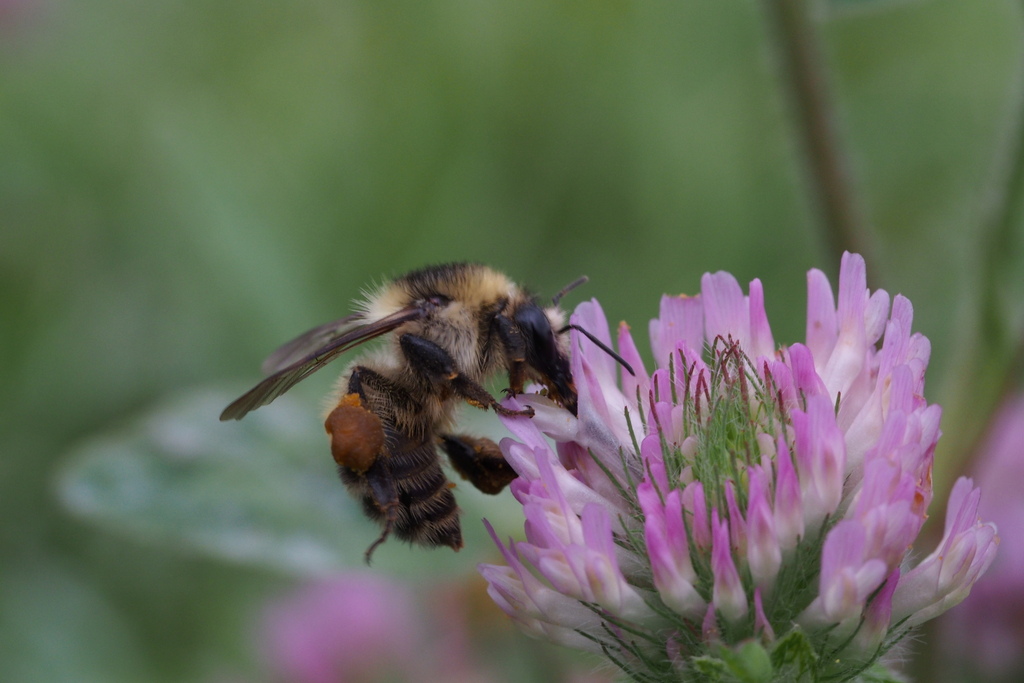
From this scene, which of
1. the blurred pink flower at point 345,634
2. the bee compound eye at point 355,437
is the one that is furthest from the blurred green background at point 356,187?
the bee compound eye at point 355,437

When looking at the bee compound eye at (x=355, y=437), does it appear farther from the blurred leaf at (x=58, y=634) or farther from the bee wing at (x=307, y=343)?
the blurred leaf at (x=58, y=634)

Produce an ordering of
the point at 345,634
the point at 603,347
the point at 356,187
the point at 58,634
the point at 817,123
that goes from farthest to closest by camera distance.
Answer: the point at 356,187 → the point at 58,634 → the point at 345,634 → the point at 817,123 → the point at 603,347

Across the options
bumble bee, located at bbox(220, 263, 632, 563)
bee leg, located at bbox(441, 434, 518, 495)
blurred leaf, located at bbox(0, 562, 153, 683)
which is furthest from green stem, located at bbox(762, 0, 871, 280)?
blurred leaf, located at bbox(0, 562, 153, 683)

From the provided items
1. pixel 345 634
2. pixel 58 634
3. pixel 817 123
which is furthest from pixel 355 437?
pixel 58 634

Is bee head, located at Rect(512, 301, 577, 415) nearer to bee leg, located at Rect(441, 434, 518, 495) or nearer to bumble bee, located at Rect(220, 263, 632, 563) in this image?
bumble bee, located at Rect(220, 263, 632, 563)

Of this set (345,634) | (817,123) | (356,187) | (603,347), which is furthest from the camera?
(356,187)

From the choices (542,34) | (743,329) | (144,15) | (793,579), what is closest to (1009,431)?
(743,329)

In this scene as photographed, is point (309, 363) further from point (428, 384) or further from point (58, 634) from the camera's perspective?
point (58, 634)

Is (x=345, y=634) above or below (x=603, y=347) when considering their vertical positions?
above
